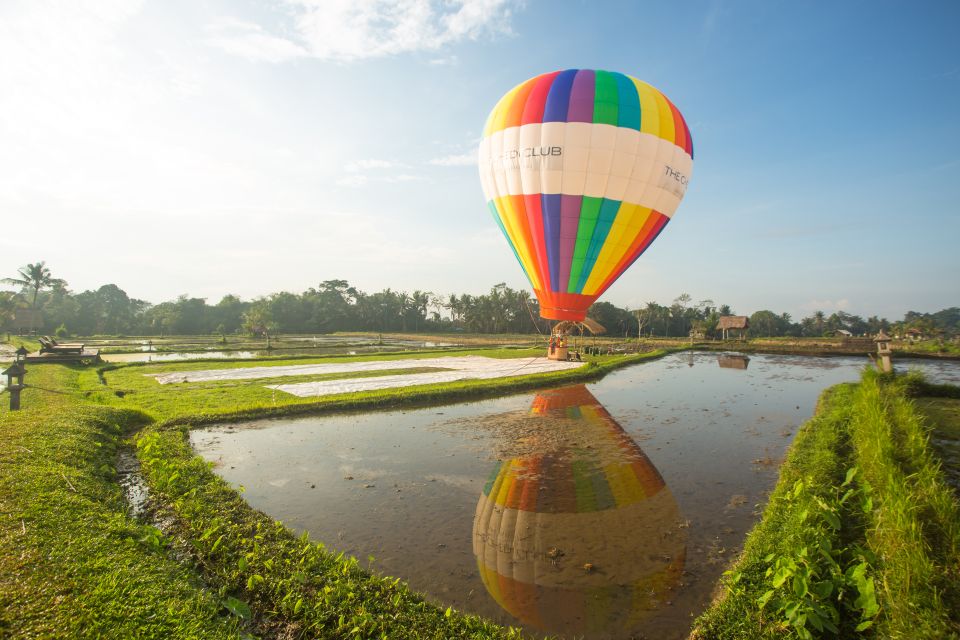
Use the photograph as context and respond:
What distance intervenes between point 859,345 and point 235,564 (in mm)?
43446

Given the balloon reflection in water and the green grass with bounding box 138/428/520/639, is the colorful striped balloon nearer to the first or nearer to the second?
the balloon reflection in water

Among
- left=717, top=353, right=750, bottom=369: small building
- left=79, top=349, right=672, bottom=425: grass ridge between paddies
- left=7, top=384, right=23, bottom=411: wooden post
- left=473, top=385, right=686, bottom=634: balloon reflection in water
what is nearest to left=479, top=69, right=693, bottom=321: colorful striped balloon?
left=79, top=349, right=672, bottom=425: grass ridge between paddies

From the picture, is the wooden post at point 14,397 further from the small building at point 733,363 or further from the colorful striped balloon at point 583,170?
the small building at point 733,363

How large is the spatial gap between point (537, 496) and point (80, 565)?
483cm

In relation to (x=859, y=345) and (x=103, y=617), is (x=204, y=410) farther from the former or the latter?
(x=859, y=345)

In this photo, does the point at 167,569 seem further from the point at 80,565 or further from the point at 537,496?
the point at 537,496

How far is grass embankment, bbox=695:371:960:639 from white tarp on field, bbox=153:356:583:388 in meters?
11.6

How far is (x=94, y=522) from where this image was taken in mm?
4699

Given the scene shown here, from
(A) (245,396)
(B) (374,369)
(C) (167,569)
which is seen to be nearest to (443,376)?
(B) (374,369)

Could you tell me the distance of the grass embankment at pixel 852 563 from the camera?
3.46 m

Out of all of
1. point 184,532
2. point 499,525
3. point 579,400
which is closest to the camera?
point 184,532

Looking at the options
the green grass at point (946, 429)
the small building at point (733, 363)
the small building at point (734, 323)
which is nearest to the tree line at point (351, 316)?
the small building at point (734, 323)

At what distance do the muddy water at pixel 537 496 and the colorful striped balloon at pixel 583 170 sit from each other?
5825 millimetres

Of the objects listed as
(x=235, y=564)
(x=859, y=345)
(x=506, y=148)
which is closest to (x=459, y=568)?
(x=235, y=564)
